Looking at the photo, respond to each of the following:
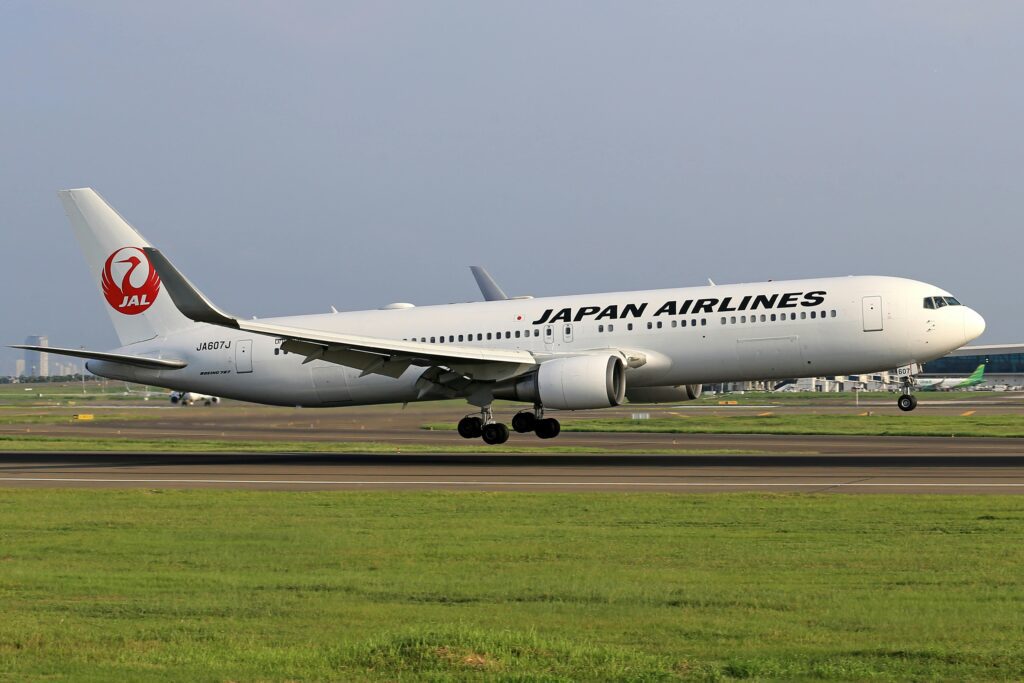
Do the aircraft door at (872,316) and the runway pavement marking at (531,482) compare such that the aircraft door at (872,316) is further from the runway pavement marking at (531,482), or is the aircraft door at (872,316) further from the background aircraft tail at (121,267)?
the background aircraft tail at (121,267)

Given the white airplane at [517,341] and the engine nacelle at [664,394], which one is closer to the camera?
the white airplane at [517,341]

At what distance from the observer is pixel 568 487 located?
27000 millimetres

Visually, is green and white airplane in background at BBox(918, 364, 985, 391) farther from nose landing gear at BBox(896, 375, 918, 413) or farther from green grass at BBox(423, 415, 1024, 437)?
nose landing gear at BBox(896, 375, 918, 413)

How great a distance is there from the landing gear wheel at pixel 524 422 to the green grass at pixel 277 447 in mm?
831

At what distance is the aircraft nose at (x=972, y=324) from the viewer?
38000 millimetres

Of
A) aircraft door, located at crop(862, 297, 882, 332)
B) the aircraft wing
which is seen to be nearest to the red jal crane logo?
the aircraft wing

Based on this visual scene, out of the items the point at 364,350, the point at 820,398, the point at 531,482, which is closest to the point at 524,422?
the point at 364,350

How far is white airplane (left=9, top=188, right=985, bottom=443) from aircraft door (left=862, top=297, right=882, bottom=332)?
31 millimetres

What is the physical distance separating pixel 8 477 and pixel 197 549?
16.7 m

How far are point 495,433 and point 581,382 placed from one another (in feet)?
16.6

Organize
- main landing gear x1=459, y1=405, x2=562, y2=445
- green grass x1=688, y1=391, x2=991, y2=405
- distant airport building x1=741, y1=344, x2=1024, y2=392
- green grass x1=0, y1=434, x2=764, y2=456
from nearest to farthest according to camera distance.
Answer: main landing gear x1=459, y1=405, x2=562, y2=445, green grass x1=0, y1=434, x2=764, y2=456, green grass x1=688, y1=391, x2=991, y2=405, distant airport building x1=741, y1=344, x2=1024, y2=392

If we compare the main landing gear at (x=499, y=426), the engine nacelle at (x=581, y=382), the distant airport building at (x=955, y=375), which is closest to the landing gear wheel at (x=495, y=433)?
the main landing gear at (x=499, y=426)

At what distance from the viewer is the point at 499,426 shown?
40.7 m

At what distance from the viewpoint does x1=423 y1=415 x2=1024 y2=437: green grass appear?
5425 centimetres
